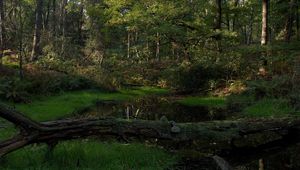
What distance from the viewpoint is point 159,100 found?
21859mm

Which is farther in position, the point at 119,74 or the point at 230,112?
the point at 119,74

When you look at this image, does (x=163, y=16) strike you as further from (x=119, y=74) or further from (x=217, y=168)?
(x=217, y=168)

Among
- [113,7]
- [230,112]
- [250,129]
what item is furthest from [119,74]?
[250,129]

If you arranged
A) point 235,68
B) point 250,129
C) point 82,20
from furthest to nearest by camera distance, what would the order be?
point 82,20 → point 235,68 → point 250,129

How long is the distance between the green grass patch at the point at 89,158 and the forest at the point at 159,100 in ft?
0.07

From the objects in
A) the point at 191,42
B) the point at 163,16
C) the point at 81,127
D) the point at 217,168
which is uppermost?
the point at 163,16

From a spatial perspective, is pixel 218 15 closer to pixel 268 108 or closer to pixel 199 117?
pixel 268 108

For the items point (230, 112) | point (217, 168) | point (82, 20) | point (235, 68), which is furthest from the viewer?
point (82, 20)

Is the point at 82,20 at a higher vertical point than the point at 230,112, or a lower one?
higher

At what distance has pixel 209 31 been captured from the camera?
2812 centimetres

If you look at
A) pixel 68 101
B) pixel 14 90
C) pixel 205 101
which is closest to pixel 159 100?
pixel 205 101

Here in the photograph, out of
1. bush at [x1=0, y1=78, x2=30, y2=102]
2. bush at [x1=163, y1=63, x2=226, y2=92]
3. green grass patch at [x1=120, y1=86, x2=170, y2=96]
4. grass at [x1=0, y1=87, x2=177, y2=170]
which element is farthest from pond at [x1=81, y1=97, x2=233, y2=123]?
grass at [x1=0, y1=87, x2=177, y2=170]

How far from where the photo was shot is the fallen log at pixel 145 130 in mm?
8531

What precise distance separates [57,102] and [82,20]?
111 ft
